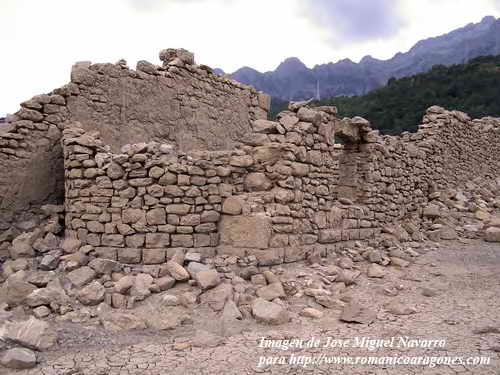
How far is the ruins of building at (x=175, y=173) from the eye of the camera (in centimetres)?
465

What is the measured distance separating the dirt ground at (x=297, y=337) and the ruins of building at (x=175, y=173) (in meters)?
1.00

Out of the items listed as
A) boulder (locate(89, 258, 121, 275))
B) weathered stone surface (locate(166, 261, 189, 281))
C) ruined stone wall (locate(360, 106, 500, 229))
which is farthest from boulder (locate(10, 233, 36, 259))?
ruined stone wall (locate(360, 106, 500, 229))

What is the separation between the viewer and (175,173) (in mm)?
4641

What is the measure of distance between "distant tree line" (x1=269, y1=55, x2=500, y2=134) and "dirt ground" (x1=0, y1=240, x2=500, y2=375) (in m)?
19.9

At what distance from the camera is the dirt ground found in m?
2.92

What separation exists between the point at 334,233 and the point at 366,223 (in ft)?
3.40

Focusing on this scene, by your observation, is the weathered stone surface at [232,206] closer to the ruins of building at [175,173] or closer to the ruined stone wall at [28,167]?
the ruins of building at [175,173]

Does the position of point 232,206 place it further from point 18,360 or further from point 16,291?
point 18,360

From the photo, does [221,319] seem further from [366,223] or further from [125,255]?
[366,223]

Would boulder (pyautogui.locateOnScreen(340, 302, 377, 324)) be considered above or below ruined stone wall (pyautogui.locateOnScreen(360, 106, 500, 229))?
below

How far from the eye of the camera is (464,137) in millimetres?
9891

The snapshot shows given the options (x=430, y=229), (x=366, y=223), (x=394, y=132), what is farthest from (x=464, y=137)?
(x=394, y=132)

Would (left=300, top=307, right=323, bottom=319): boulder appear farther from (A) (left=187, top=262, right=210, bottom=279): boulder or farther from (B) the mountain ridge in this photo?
(B) the mountain ridge

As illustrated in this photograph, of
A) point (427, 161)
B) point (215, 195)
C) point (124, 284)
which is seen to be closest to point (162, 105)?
point (215, 195)
